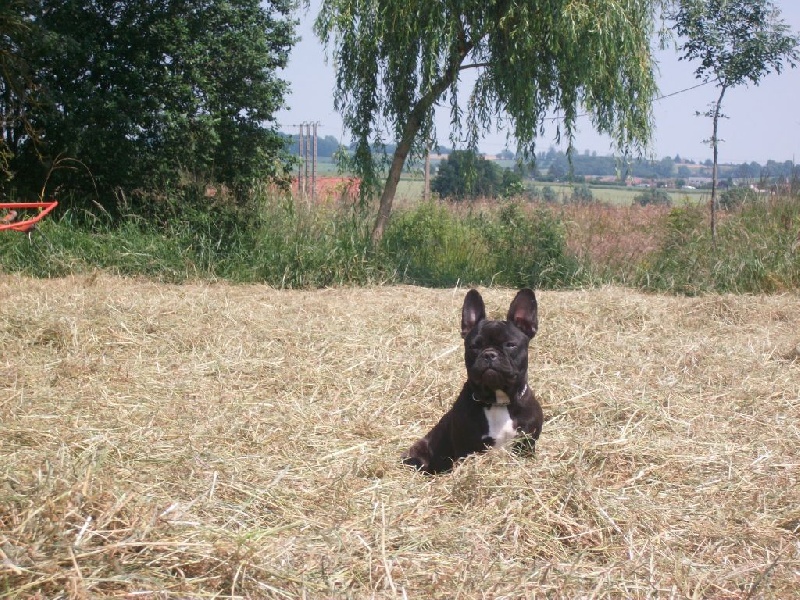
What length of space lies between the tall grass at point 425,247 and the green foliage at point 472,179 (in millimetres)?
771

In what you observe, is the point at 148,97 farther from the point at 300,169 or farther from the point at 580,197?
the point at 580,197

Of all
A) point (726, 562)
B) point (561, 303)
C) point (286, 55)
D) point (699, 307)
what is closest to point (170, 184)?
point (286, 55)

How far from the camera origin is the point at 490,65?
1165cm

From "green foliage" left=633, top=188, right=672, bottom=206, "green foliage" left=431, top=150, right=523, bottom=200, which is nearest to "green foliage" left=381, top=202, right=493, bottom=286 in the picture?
"green foliage" left=431, top=150, right=523, bottom=200

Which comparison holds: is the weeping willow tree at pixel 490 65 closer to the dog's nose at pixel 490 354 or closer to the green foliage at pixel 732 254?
the green foliage at pixel 732 254

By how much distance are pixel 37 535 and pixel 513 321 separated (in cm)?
247

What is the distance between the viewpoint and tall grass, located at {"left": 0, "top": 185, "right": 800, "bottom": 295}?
431 inches

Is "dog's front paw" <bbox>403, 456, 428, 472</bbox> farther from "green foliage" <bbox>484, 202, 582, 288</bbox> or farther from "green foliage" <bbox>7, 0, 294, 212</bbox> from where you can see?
"green foliage" <bbox>7, 0, 294, 212</bbox>

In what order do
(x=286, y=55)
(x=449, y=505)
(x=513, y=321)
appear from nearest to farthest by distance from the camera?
(x=449, y=505)
(x=513, y=321)
(x=286, y=55)

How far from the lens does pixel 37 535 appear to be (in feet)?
9.75

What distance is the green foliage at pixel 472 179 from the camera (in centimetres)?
1251

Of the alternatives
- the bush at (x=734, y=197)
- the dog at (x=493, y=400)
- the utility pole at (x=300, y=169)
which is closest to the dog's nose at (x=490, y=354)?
the dog at (x=493, y=400)

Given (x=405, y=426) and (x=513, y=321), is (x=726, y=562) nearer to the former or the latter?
(x=513, y=321)

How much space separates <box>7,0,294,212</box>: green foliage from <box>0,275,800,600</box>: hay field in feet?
13.5
